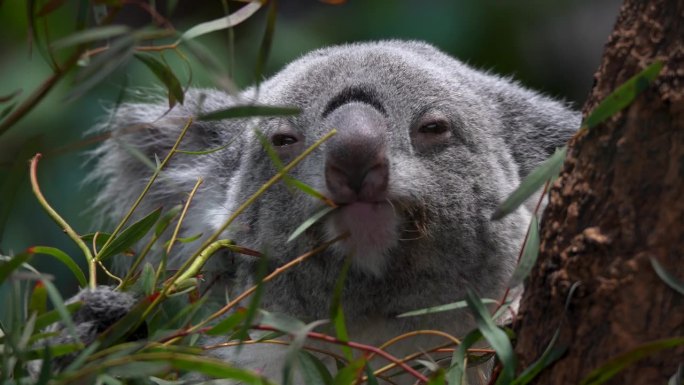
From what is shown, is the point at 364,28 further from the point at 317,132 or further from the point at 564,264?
the point at 564,264

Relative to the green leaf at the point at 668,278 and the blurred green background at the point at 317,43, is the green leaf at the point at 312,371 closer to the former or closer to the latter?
the green leaf at the point at 668,278

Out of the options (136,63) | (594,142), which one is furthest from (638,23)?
(136,63)

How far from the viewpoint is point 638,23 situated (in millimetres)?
1213

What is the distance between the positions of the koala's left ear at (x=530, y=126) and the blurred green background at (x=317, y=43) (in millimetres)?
1804

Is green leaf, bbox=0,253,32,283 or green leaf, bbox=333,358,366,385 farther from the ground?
green leaf, bbox=0,253,32,283

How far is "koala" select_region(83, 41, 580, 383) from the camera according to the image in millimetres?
1655

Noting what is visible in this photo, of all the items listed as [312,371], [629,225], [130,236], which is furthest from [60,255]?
[629,225]

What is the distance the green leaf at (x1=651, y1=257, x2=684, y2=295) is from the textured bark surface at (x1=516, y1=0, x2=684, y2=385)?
0.02 m

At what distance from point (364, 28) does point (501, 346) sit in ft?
11.3

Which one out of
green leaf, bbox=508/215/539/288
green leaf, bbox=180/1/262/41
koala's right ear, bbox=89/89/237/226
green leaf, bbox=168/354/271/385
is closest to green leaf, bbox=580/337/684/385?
green leaf, bbox=508/215/539/288

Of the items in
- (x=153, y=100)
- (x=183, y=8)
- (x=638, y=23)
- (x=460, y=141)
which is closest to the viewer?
(x=638, y=23)

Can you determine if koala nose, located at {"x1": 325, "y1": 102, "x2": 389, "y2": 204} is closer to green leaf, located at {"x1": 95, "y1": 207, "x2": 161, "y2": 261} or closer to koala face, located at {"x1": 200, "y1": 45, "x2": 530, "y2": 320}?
koala face, located at {"x1": 200, "y1": 45, "x2": 530, "y2": 320}

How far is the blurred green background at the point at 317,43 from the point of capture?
3.99 m

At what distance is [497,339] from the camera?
1.28 m
